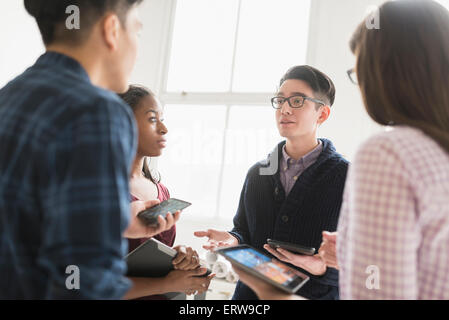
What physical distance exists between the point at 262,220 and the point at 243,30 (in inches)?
91.5

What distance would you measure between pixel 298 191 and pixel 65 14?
1.00 metres

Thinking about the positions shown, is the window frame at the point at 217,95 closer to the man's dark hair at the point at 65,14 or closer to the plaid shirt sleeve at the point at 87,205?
the man's dark hair at the point at 65,14

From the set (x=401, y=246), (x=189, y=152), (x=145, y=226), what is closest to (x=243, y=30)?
(x=189, y=152)

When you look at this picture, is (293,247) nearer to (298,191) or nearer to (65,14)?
(298,191)

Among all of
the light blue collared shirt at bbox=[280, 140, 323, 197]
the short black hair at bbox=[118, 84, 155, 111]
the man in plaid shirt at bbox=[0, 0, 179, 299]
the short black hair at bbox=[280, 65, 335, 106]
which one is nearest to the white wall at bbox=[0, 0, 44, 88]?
the short black hair at bbox=[118, 84, 155, 111]

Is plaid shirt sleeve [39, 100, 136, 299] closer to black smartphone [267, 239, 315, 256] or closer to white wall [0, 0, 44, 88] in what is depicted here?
black smartphone [267, 239, 315, 256]

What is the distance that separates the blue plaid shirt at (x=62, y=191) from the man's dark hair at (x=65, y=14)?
0.48 ft

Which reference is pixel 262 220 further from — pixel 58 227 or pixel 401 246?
pixel 58 227

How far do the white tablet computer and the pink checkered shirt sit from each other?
22cm

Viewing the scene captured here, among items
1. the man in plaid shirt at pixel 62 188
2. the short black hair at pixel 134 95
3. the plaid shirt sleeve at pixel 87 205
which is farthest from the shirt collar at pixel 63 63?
the short black hair at pixel 134 95

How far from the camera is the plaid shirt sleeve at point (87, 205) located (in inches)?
18.8

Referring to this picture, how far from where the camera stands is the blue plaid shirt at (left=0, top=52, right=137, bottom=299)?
483mm

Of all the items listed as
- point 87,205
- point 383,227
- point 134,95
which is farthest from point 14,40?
point 383,227

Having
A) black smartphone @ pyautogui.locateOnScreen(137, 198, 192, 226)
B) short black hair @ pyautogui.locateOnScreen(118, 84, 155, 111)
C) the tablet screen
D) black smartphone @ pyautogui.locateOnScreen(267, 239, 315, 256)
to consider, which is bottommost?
black smartphone @ pyautogui.locateOnScreen(267, 239, 315, 256)
